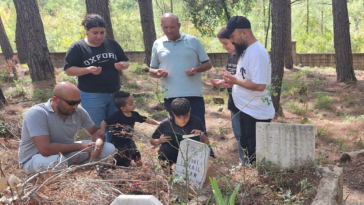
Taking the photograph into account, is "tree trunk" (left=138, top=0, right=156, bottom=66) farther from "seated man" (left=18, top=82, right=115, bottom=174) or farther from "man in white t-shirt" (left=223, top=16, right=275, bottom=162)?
"man in white t-shirt" (left=223, top=16, right=275, bottom=162)

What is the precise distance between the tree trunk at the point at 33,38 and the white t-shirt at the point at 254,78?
6953 mm

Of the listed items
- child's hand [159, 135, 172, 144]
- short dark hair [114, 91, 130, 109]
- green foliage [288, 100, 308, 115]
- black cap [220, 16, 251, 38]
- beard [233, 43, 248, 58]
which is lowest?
green foliage [288, 100, 308, 115]

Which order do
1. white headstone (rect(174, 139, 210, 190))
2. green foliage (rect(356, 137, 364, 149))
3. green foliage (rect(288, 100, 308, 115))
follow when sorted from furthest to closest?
1. green foliage (rect(288, 100, 308, 115))
2. green foliage (rect(356, 137, 364, 149))
3. white headstone (rect(174, 139, 210, 190))

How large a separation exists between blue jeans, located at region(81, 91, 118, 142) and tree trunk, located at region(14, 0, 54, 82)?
565 cm

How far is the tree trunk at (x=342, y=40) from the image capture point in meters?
9.32

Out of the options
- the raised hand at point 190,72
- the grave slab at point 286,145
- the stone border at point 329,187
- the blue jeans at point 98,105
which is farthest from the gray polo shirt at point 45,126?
the stone border at point 329,187

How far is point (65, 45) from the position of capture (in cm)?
2336

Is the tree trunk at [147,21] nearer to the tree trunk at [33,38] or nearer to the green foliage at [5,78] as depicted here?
the tree trunk at [33,38]

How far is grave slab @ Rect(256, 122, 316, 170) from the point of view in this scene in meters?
2.98

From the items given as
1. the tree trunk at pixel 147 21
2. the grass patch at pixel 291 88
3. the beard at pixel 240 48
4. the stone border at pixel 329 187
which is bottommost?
the grass patch at pixel 291 88

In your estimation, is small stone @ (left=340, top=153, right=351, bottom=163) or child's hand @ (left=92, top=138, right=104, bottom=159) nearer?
child's hand @ (left=92, top=138, right=104, bottom=159)

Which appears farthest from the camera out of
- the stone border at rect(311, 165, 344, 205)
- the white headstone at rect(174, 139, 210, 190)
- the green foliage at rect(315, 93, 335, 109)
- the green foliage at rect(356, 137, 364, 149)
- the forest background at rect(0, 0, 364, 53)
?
the forest background at rect(0, 0, 364, 53)

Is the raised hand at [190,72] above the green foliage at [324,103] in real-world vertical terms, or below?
above

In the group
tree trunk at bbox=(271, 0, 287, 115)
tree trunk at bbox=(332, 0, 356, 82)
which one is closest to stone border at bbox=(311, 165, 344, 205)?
tree trunk at bbox=(271, 0, 287, 115)
